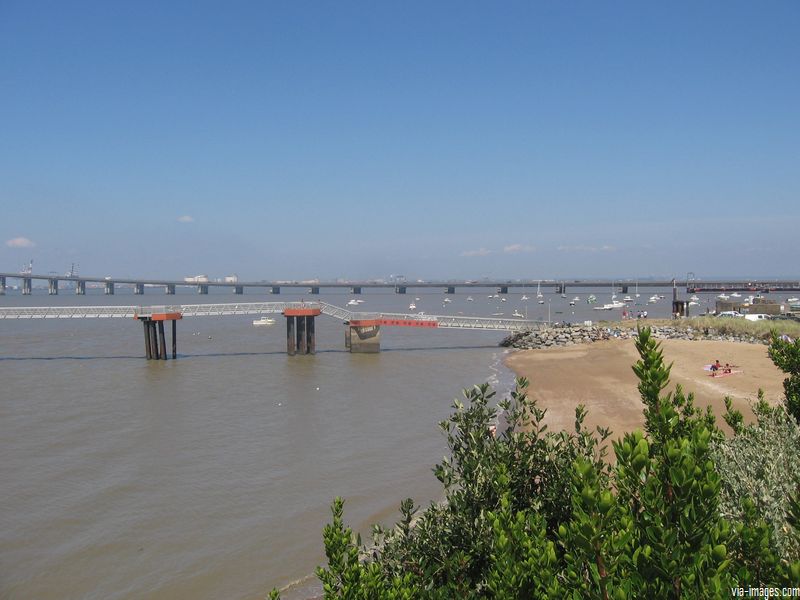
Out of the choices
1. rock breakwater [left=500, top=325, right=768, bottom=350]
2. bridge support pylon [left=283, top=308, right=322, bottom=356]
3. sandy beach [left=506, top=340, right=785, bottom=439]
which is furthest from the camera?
rock breakwater [left=500, top=325, right=768, bottom=350]

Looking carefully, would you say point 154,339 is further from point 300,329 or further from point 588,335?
point 588,335

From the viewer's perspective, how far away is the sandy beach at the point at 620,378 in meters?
25.5

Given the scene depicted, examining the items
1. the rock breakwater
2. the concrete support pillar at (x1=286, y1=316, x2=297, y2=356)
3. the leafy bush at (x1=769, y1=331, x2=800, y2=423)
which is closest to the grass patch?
the rock breakwater

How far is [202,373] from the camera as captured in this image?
3859cm

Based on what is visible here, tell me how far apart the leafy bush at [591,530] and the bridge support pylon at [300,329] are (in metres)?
39.9

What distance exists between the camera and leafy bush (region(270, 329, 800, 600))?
3.93 meters

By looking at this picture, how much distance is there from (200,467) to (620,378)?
2378 centimetres

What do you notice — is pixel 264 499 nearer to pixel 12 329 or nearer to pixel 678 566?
pixel 678 566

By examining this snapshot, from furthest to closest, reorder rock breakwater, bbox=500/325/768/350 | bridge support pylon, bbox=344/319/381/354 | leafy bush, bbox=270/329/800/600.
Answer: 1. bridge support pylon, bbox=344/319/381/354
2. rock breakwater, bbox=500/325/768/350
3. leafy bush, bbox=270/329/800/600

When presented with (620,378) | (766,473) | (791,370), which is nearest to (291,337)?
(620,378)

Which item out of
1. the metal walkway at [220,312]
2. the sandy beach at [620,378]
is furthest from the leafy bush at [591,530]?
the metal walkway at [220,312]

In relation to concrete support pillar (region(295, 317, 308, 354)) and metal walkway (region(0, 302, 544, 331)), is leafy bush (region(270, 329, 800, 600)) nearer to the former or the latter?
metal walkway (region(0, 302, 544, 331))

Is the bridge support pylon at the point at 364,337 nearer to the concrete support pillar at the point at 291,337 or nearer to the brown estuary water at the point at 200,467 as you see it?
the concrete support pillar at the point at 291,337

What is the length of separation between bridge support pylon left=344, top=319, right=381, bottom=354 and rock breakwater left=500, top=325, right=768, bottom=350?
42.7 feet
